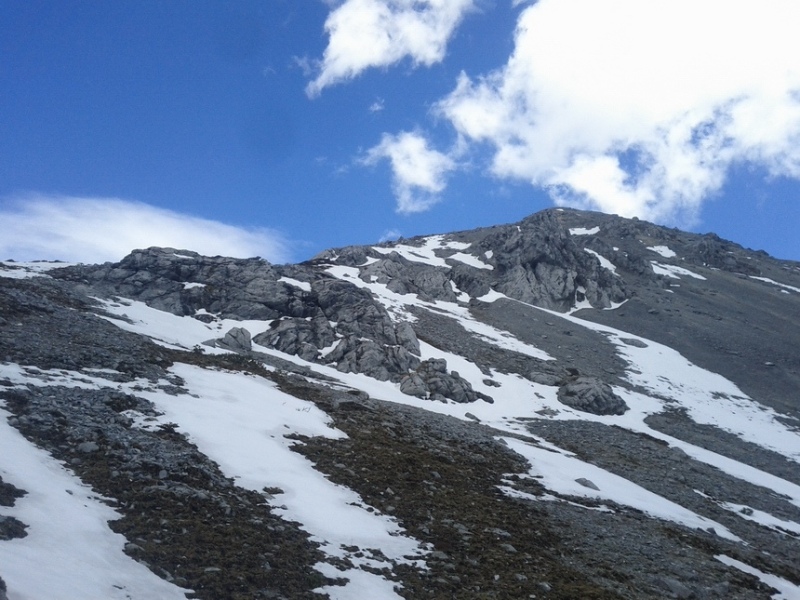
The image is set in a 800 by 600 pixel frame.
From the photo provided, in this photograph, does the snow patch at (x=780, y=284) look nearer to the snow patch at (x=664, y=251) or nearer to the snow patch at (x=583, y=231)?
the snow patch at (x=664, y=251)

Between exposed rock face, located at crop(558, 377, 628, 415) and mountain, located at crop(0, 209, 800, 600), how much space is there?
0.61 feet

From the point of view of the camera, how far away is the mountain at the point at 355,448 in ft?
39.5

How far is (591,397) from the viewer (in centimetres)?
4562

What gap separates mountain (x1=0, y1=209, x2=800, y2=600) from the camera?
39.5 feet

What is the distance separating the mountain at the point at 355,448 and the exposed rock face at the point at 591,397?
7.4 inches

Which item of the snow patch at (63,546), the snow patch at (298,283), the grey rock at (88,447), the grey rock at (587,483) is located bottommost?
the snow patch at (63,546)

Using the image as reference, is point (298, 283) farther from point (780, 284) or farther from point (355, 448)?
point (780, 284)

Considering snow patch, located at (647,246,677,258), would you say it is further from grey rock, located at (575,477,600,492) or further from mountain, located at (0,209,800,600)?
grey rock, located at (575,477,600,492)

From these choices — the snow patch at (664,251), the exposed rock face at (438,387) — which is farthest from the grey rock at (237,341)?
the snow patch at (664,251)

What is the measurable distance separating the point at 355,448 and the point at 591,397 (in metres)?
29.7

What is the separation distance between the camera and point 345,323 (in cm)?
5059

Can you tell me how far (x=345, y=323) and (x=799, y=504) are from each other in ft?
119

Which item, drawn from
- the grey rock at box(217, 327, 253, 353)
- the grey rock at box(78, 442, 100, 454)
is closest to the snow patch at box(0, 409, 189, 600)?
the grey rock at box(78, 442, 100, 454)

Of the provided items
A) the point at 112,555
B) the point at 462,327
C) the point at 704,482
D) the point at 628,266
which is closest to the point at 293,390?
the point at 112,555
